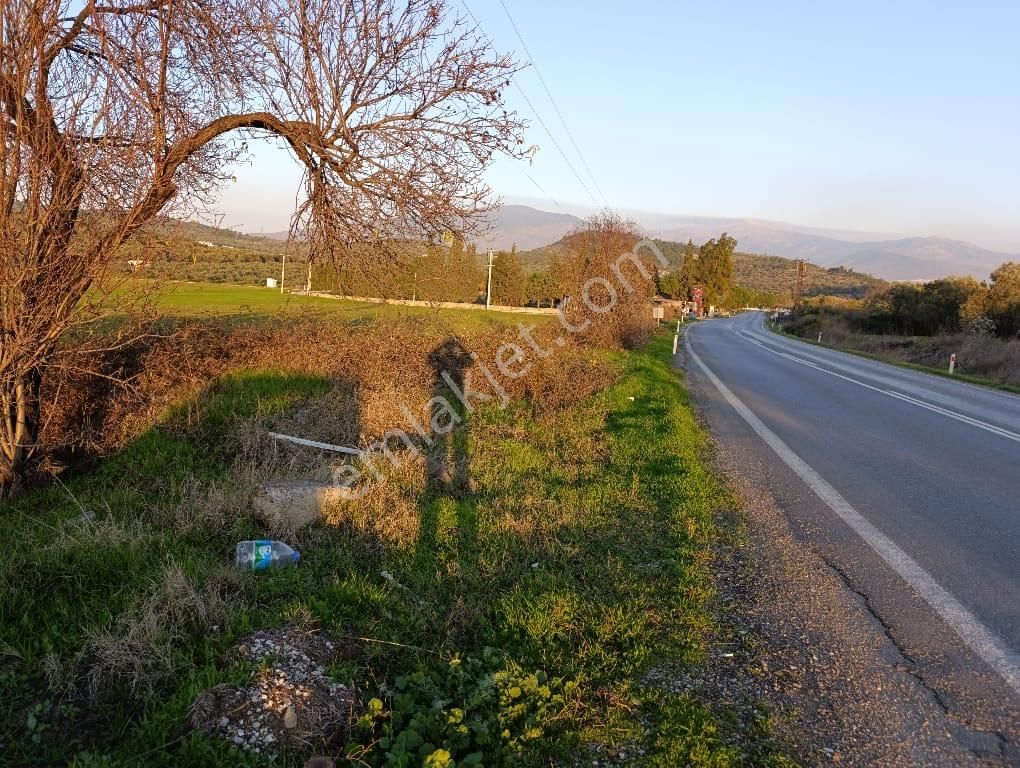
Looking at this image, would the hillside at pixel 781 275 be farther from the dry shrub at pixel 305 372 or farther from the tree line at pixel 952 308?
the dry shrub at pixel 305 372

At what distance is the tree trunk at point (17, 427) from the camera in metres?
6.28

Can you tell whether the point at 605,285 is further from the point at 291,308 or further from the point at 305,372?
the point at 305,372

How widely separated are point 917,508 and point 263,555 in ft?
19.6

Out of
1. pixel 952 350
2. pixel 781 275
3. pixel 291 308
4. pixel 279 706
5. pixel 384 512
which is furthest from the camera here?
pixel 781 275

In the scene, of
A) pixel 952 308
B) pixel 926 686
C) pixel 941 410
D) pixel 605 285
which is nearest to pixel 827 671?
pixel 926 686

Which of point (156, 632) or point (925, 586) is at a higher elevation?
point (925, 586)

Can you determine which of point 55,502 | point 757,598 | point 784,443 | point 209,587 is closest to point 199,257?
point 55,502

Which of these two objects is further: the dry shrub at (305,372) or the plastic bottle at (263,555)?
the dry shrub at (305,372)

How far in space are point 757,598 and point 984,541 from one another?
2594mm

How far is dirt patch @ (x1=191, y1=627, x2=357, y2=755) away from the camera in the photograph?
2.87 m

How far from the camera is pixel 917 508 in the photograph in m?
6.38

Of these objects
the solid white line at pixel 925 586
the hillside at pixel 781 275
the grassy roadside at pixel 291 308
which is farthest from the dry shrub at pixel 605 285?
the hillside at pixel 781 275

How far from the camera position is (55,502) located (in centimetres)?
643

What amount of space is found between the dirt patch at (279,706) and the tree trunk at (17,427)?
4586 millimetres
